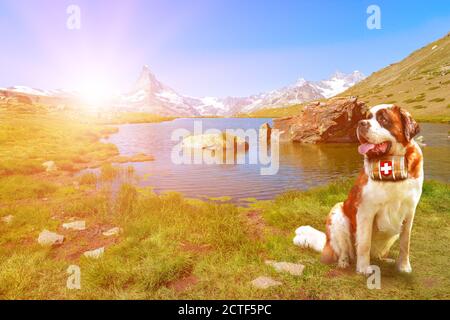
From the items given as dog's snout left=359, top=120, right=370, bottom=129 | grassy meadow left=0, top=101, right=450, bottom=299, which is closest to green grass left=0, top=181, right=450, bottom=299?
grassy meadow left=0, top=101, right=450, bottom=299

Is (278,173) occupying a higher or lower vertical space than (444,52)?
lower

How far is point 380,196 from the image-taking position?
5406 millimetres

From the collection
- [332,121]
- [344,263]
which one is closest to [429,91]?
[332,121]

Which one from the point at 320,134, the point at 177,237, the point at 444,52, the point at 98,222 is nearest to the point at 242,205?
the point at 177,237

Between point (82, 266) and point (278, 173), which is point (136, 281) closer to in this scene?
point (82, 266)

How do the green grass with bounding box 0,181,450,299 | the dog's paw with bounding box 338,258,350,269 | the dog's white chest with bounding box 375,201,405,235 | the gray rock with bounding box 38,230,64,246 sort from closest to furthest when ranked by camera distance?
1. the dog's white chest with bounding box 375,201,405,235
2. the green grass with bounding box 0,181,450,299
3. the dog's paw with bounding box 338,258,350,269
4. the gray rock with bounding box 38,230,64,246

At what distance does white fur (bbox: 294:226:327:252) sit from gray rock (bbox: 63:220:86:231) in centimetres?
772

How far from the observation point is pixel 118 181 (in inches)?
787

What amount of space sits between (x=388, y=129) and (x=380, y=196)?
Result: 4.19ft

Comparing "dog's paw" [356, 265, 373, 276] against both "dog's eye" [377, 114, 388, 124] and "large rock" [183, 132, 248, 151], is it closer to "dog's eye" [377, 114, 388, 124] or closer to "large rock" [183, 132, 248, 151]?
"dog's eye" [377, 114, 388, 124]

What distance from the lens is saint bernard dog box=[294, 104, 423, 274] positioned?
200 inches

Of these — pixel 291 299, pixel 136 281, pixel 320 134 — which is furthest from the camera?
pixel 320 134

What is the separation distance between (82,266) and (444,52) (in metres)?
191

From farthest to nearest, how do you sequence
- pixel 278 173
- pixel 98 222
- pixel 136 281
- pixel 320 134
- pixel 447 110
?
pixel 447 110, pixel 320 134, pixel 278 173, pixel 98 222, pixel 136 281
